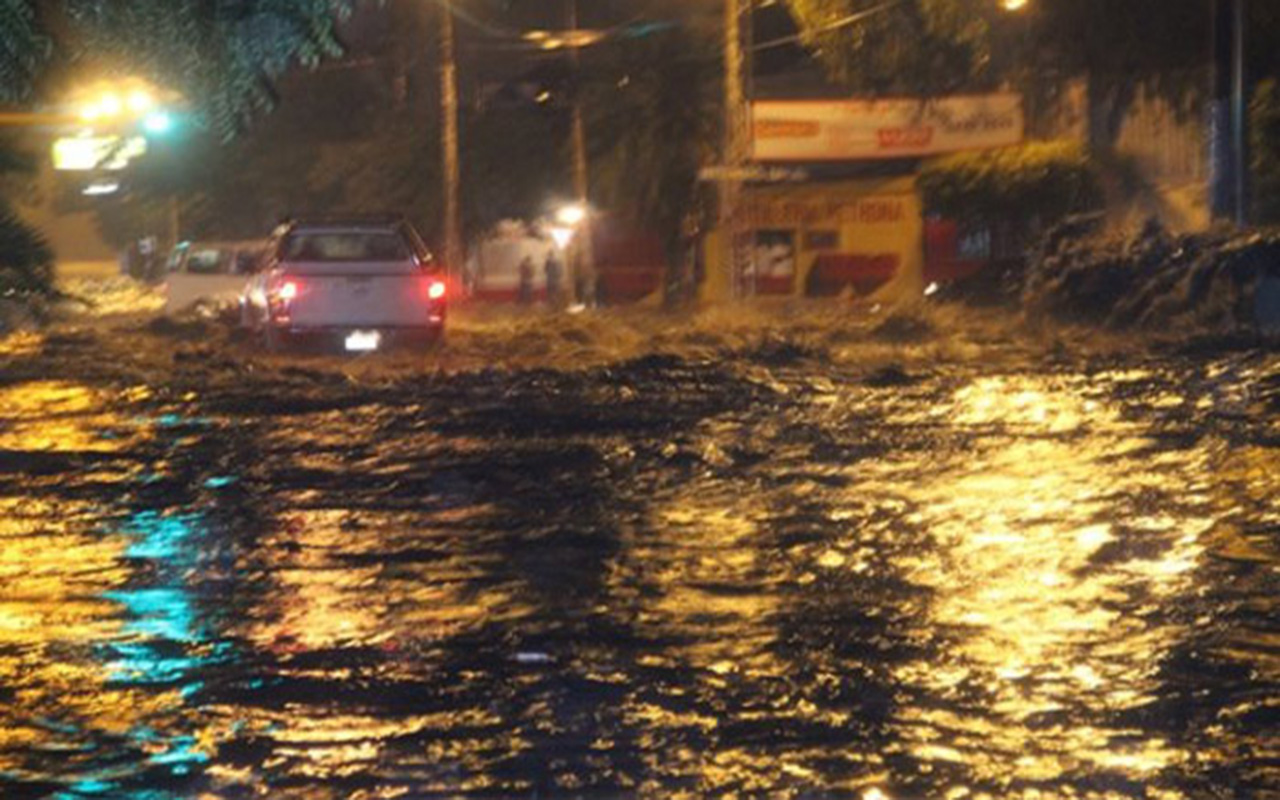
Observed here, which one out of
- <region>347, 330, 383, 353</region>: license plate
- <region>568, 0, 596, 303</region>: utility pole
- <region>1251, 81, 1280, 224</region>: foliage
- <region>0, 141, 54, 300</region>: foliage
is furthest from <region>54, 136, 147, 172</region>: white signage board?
<region>568, 0, 596, 303</region>: utility pole

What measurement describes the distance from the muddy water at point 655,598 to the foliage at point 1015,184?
568 inches

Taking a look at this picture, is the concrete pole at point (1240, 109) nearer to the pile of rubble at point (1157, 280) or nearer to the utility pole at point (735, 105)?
the pile of rubble at point (1157, 280)

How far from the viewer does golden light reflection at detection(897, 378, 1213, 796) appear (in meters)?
8.18

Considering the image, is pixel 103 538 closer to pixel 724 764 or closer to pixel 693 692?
pixel 693 692

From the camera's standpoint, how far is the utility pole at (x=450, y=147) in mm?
35781

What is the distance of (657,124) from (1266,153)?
13532mm

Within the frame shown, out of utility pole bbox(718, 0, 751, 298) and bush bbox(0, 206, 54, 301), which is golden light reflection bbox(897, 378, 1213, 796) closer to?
bush bbox(0, 206, 54, 301)

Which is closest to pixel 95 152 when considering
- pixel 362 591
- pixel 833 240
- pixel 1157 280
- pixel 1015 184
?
pixel 362 591

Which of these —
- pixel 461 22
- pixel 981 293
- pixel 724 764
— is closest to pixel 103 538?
pixel 724 764

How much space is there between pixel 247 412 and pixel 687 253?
21.7m

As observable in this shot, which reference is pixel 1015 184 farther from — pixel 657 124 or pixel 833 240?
pixel 657 124

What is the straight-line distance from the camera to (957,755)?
7984mm

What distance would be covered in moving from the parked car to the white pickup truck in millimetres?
9125

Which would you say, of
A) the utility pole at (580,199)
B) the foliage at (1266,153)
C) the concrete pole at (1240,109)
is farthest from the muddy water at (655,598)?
the utility pole at (580,199)
